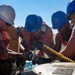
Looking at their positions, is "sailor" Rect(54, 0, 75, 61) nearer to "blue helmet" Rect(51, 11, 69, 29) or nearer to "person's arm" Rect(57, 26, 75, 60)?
"person's arm" Rect(57, 26, 75, 60)

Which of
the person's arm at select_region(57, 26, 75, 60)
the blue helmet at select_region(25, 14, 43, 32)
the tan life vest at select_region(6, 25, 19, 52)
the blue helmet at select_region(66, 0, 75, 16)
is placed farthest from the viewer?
the blue helmet at select_region(25, 14, 43, 32)

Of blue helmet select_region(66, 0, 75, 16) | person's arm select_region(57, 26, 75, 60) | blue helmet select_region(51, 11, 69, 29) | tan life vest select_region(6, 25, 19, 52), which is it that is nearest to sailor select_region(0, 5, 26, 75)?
tan life vest select_region(6, 25, 19, 52)

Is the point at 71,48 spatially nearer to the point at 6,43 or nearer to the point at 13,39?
the point at 6,43

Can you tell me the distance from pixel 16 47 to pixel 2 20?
1.09 meters

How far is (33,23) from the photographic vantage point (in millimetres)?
5113

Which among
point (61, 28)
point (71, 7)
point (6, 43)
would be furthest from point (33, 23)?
point (71, 7)

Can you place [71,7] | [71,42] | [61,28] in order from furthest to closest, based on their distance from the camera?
1. [61,28]
2. [71,7]
3. [71,42]

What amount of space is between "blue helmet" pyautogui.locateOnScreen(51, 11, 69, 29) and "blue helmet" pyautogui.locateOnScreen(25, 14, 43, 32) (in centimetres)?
51

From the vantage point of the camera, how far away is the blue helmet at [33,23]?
16.8 feet

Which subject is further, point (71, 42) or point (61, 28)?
point (61, 28)

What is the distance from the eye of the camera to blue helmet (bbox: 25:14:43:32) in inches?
202

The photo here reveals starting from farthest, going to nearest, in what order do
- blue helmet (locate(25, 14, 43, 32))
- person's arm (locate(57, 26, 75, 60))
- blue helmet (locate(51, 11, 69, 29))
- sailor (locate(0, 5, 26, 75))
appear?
blue helmet (locate(25, 14, 43, 32)) → blue helmet (locate(51, 11, 69, 29)) → sailor (locate(0, 5, 26, 75)) → person's arm (locate(57, 26, 75, 60))

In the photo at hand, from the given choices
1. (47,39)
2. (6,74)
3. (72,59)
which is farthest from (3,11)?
(47,39)

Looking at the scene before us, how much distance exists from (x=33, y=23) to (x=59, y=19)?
857 mm
